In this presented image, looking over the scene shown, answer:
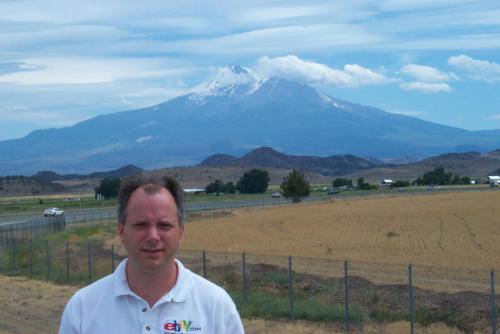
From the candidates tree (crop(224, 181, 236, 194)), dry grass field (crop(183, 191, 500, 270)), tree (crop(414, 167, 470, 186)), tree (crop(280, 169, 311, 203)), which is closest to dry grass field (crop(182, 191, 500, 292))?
dry grass field (crop(183, 191, 500, 270))

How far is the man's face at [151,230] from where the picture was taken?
4.52 m

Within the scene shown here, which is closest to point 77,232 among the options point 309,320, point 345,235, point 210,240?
point 210,240

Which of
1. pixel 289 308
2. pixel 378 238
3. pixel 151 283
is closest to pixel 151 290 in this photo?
pixel 151 283

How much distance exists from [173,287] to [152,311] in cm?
17

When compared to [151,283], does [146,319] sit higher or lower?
lower

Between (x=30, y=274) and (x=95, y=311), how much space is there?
96.8ft

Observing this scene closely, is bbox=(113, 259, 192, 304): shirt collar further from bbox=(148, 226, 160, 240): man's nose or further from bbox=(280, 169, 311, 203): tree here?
bbox=(280, 169, 311, 203): tree

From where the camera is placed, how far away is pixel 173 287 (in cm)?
461

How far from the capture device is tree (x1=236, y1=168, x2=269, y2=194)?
474 feet

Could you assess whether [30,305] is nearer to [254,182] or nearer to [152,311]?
[152,311]

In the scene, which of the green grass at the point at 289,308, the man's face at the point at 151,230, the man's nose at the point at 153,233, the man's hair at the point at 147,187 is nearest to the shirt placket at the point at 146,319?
the man's face at the point at 151,230

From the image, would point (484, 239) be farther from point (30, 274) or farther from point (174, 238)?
point (174, 238)

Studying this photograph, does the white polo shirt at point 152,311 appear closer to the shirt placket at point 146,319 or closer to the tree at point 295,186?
the shirt placket at point 146,319

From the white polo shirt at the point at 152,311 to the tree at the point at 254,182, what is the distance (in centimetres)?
13924
